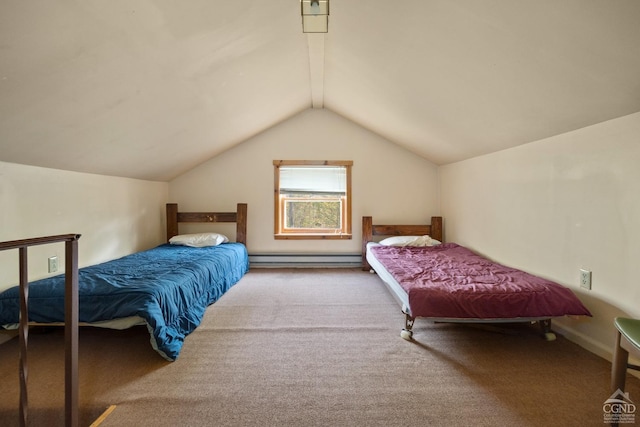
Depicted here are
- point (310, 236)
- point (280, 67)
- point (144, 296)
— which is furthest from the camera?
point (310, 236)

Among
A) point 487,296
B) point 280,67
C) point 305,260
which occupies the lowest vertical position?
point 305,260

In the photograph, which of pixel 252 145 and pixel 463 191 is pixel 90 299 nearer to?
pixel 252 145

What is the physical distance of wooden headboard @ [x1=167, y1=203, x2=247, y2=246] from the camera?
Result: 4.12m

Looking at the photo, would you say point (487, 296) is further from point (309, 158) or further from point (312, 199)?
point (309, 158)

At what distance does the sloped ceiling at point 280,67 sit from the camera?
4.34ft

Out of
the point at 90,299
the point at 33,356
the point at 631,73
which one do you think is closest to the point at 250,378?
the point at 90,299

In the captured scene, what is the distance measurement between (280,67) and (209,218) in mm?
2438

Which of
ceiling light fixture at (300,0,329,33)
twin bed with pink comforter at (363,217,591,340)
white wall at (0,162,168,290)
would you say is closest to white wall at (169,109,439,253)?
white wall at (0,162,168,290)

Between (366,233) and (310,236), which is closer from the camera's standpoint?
(366,233)

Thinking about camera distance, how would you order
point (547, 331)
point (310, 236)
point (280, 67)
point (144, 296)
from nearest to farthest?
1. point (144, 296)
2. point (547, 331)
3. point (280, 67)
4. point (310, 236)

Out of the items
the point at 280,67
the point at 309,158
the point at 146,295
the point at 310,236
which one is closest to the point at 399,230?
the point at 310,236

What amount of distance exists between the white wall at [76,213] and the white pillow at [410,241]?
3.21 meters

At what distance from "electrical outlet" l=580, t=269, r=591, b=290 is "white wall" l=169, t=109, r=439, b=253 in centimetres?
233

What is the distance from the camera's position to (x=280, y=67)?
262cm
